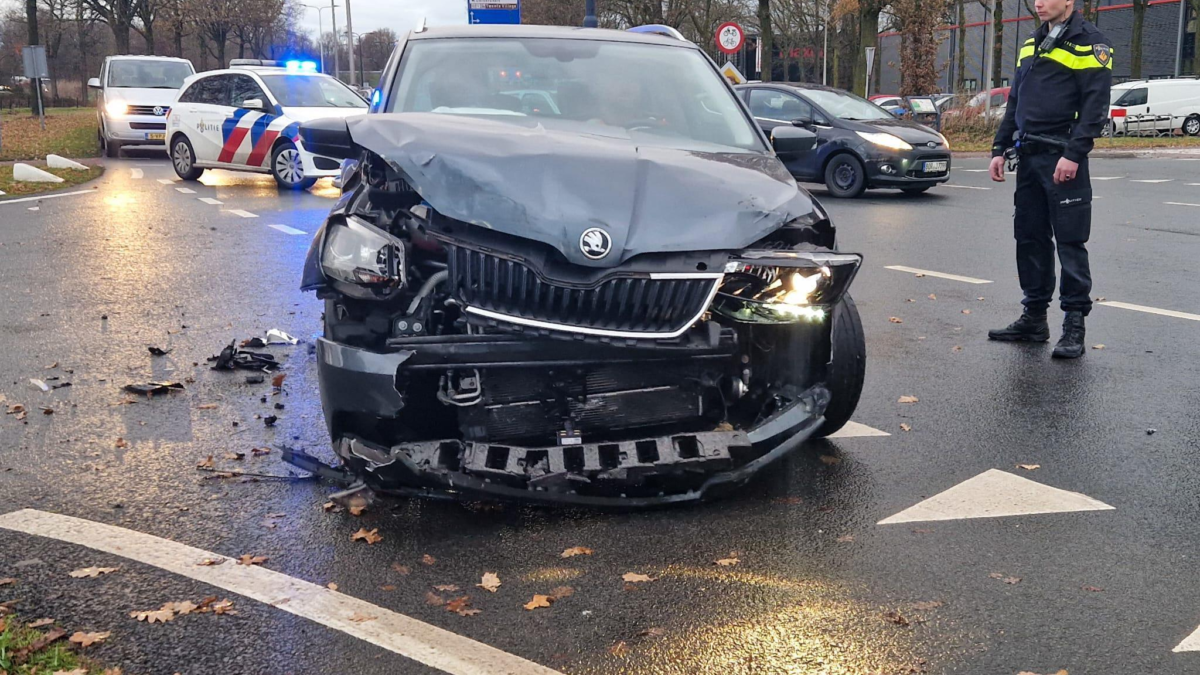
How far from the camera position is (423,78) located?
5129mm

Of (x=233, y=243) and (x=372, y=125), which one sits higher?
(x=372, y=125)

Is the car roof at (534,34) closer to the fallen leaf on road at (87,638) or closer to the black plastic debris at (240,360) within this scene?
the black plastic debris at (240,360)

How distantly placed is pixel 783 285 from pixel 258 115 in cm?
1364

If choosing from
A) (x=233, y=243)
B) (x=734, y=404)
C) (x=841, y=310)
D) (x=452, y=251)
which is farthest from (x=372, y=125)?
(x=233, y=243)

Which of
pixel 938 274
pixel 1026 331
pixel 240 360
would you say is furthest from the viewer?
pixel 938 274

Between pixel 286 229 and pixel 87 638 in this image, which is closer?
pixel 87 638

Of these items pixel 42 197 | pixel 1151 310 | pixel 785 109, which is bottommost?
pixel 1151 310

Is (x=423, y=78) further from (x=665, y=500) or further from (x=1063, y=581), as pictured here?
(x=1063, y=581)

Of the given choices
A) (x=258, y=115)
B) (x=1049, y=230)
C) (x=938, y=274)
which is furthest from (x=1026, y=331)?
(x=258, y=115)

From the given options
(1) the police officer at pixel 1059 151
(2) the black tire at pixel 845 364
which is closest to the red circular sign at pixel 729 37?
(1) the police officer at pixel 1059 151

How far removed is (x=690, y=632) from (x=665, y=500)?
0.76 m

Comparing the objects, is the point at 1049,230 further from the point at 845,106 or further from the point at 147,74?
the point at 147,74

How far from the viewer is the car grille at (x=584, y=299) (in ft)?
11.3

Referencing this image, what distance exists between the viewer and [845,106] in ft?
52.6
